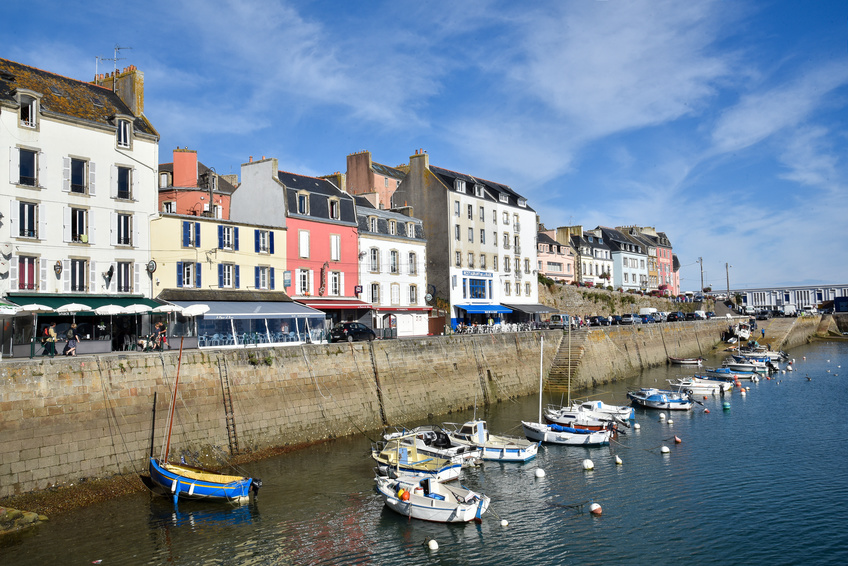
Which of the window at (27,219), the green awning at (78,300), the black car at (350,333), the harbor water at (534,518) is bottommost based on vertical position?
the harbor water at (534,518)

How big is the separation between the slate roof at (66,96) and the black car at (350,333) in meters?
15.2

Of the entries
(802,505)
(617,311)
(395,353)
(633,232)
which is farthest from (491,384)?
(633,232)

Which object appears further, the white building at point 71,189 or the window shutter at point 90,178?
the window shutter at point 90,178

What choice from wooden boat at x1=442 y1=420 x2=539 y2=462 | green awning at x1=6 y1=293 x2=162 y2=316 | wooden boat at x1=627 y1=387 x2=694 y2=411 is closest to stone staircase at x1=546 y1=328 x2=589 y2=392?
wooden boat at x1=627 y1=387 x2=694 y2=411

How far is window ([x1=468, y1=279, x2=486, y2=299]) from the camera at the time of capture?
192 ft

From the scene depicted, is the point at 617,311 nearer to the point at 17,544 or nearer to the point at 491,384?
the point at 491,384

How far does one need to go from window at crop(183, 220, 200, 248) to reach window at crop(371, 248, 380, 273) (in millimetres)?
14731

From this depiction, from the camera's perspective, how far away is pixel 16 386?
71.2 ft

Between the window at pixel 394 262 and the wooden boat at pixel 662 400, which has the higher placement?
the window at pixel 394 262

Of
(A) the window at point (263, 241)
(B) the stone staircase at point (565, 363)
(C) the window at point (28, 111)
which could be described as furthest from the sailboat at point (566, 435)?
(C) the window at point (28, 111)

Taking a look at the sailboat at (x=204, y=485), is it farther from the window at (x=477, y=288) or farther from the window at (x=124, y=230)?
the window at (x=477, y=288)

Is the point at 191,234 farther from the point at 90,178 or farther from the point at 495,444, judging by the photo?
the point at 495,444

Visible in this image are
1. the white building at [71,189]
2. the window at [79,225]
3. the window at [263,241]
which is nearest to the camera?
the white building at [71,189]

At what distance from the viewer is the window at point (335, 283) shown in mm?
44688
